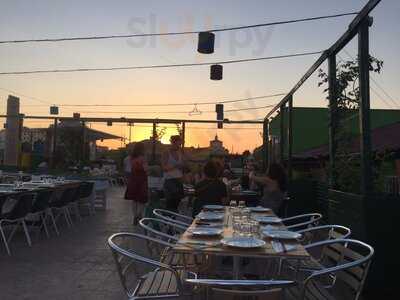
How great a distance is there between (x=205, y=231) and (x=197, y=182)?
16.0ft

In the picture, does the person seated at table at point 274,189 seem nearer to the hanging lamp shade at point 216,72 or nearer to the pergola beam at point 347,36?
the pergola beam at point 347,36

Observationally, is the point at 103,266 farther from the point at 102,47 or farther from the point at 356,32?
the point at 102,47

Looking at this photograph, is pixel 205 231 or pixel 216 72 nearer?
pixel 205 231

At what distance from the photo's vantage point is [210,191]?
660 cm

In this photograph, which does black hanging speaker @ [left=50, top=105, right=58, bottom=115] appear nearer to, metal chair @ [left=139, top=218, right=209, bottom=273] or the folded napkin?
metal chair @ [left=139, top=218, right=209, bottom=273]

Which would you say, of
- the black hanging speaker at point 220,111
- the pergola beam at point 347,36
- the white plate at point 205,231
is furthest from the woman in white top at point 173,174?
the black hanging speaker at point 220,111

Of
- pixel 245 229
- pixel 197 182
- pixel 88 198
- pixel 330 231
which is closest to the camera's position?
pixel 245 229

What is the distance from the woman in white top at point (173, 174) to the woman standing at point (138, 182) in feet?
3.99

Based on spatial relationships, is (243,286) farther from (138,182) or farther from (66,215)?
(66,215)

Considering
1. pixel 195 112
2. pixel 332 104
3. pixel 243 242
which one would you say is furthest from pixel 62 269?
pixel 195 112

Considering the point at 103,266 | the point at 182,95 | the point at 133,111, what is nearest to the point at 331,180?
the point at 103,266

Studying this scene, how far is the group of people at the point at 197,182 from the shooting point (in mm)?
6629

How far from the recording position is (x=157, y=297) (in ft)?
10.8

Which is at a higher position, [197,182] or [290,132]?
[290,132]
